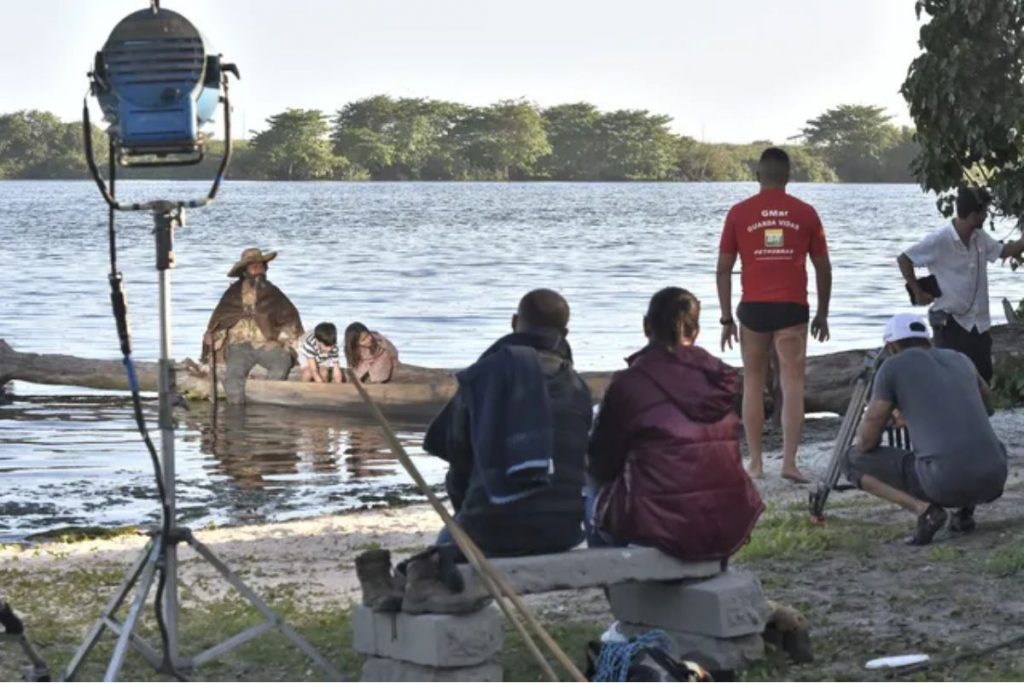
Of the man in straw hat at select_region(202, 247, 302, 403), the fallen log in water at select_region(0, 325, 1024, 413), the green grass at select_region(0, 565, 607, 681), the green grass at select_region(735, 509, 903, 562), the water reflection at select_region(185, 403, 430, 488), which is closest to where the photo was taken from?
the green grass at select_region(0, 565, 607, 681)

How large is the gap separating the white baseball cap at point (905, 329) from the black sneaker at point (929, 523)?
750 mm

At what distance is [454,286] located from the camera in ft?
158

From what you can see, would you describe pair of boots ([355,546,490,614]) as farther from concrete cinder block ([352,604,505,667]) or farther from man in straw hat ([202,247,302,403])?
man in straw hat ([202,247,302,403])

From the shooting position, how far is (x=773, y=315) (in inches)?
425

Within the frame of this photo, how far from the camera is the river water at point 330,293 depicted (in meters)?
15.9

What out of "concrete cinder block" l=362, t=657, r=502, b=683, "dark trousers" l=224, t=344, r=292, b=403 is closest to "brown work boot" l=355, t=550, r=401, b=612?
"concrete cinder block" l=362, t=657, r=502, b=683

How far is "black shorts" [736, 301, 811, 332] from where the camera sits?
1077cm

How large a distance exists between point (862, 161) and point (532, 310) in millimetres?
140437

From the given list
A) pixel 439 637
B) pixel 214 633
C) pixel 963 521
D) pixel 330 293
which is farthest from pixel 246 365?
pixel 330 293

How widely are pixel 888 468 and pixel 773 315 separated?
174cm

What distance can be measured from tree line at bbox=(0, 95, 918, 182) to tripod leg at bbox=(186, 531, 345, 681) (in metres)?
126

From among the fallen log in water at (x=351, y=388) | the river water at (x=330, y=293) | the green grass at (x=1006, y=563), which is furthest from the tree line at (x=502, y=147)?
the green grass at (x=1006, y=563)

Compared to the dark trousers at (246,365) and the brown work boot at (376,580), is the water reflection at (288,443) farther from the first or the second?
the brown work boot at (376,580)

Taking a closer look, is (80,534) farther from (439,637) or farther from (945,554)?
(439,637)
